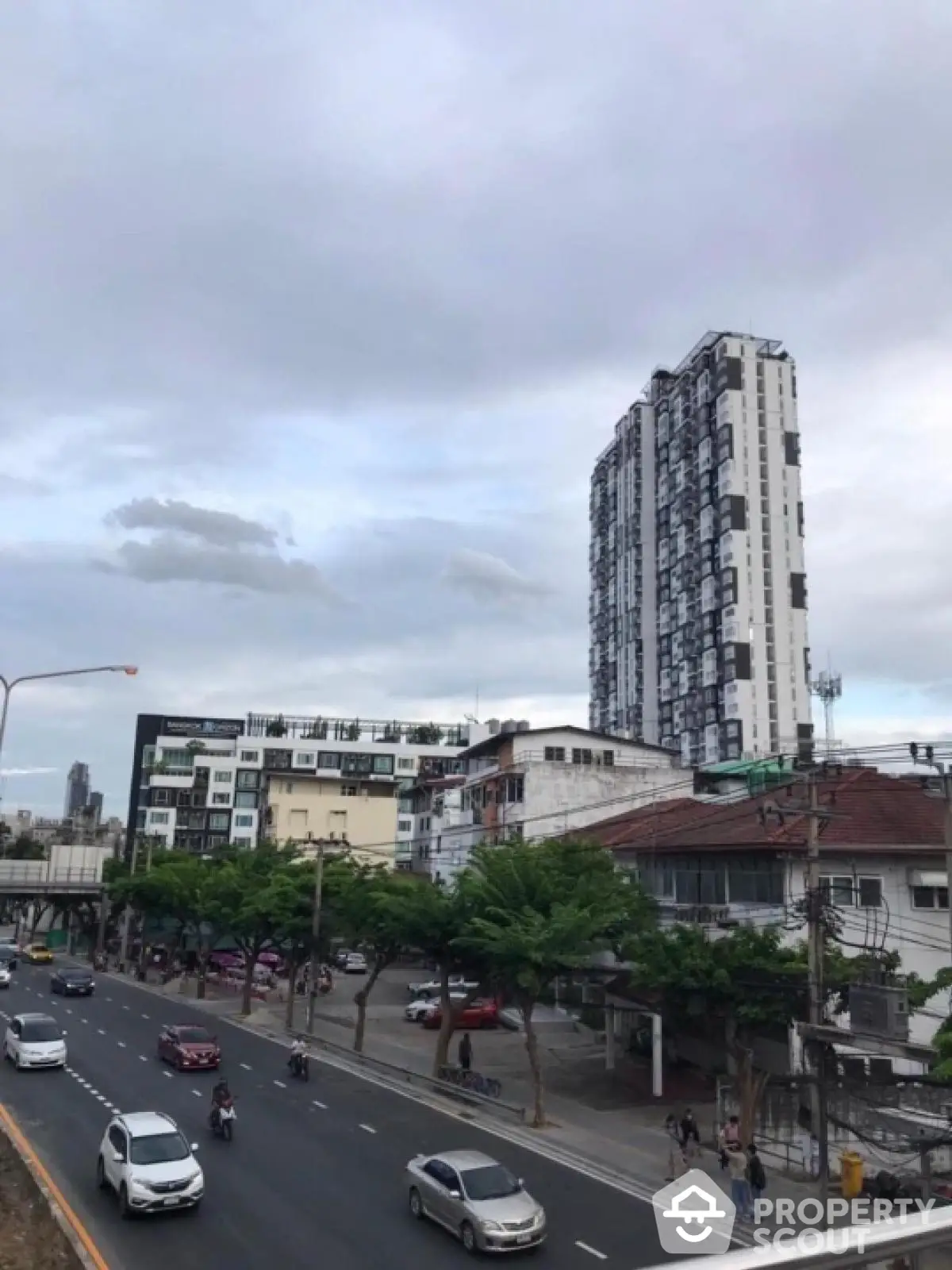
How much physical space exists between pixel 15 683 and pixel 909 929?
94.0ft

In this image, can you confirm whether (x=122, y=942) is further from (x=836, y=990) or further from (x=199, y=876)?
(x=836, y=990)

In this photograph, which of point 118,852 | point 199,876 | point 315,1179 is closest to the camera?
point 315,1179

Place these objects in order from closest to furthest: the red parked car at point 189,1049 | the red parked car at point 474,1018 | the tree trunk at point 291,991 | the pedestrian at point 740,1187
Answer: the pedestrian at point 740,1187 → the red parked car at point 189,1049 → the tree trunk at point 291,991 → the red parked car at point 474,1018

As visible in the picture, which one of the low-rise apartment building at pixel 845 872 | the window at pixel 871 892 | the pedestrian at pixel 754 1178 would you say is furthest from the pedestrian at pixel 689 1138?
the window at pixel 871 892

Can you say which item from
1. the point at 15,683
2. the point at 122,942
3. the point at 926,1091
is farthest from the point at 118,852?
the point at 926,1091

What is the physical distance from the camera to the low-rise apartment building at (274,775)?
303ft

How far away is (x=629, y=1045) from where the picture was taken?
4328cm

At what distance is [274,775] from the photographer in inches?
3676

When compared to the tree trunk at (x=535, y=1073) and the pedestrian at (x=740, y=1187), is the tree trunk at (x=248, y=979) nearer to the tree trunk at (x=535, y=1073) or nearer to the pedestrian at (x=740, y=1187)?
the tree trunk at (x=535, y=1073)

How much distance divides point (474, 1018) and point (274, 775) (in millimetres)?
44214

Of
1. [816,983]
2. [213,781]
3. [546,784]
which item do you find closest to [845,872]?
[816,983]

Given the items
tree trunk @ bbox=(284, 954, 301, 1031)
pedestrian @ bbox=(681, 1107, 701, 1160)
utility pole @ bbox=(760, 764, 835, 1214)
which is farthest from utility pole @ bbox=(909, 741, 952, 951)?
tree trunk @ bbox=(284, 954, 301, 1031)

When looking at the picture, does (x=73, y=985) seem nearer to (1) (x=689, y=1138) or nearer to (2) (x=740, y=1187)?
(1) (x=689, y=1138)

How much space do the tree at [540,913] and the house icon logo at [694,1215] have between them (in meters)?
7.14
